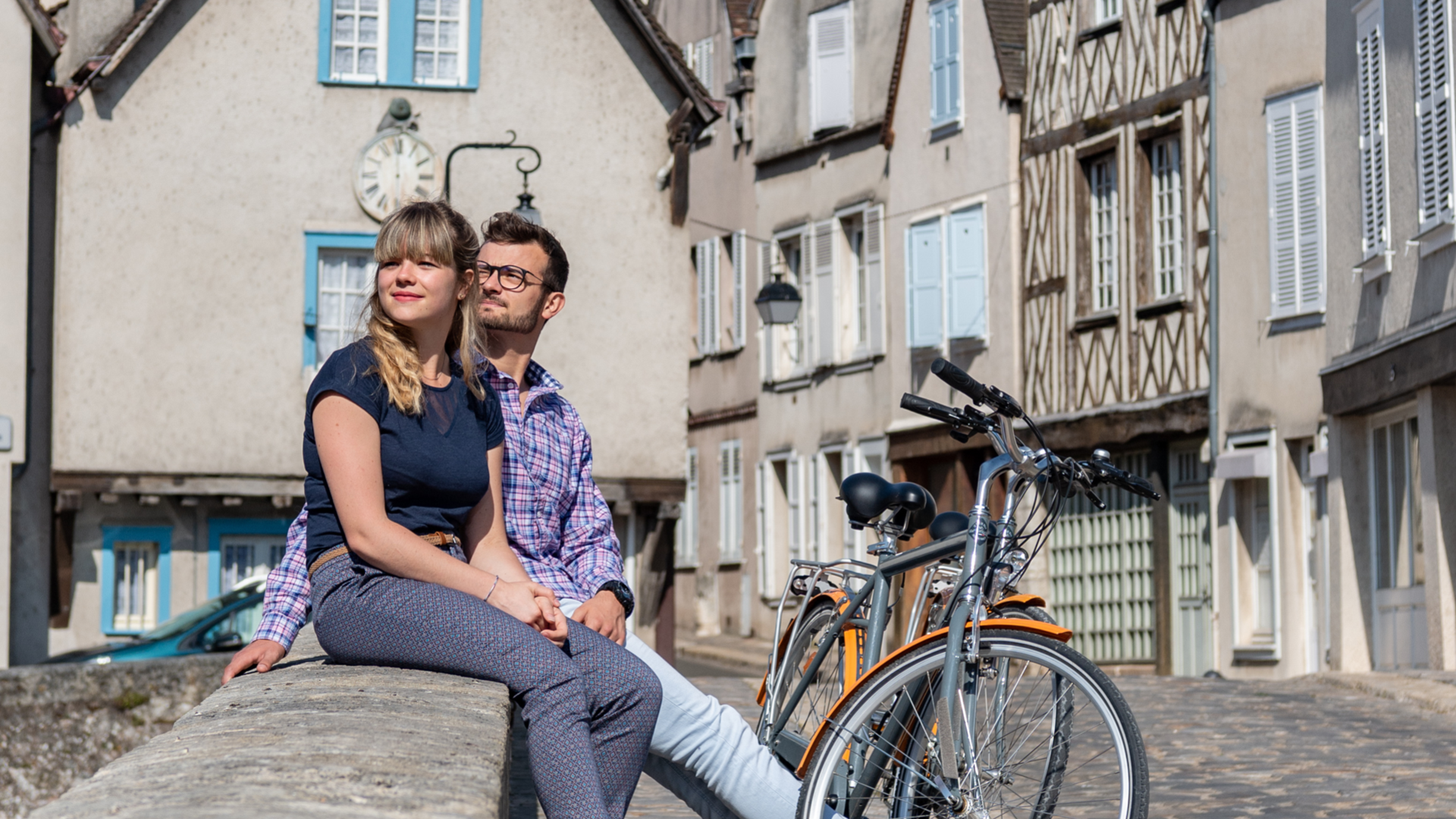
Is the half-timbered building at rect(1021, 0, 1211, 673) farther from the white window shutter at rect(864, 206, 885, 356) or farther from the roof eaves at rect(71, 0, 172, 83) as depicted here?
the roof eaves at rect(71, 0, 172, 83)

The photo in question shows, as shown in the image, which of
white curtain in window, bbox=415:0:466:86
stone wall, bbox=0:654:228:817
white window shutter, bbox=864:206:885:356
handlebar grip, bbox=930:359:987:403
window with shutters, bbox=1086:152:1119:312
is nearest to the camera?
handlebar grip, bbox=930:359:987:403

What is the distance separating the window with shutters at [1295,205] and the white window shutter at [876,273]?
26.8ft

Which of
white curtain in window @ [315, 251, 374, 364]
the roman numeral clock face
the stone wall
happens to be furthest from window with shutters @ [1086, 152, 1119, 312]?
the stone wall

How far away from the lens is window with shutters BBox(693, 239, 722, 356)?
32094 millimetres

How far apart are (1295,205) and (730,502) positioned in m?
13.7

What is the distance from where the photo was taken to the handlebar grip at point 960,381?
14.4ft

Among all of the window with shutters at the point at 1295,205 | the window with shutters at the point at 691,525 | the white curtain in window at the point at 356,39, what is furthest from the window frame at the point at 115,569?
the window with shutters at the point at 691,525

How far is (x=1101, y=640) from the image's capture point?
902 inches

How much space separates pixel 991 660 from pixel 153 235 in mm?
16019

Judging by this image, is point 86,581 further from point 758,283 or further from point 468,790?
point 468,790

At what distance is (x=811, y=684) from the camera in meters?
5.67

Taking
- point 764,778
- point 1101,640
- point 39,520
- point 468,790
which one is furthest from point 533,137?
point 468,790

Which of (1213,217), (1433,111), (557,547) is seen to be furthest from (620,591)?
(1213,217)

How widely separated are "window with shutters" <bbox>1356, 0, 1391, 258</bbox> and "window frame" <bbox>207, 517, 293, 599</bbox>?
10019 millimetres
